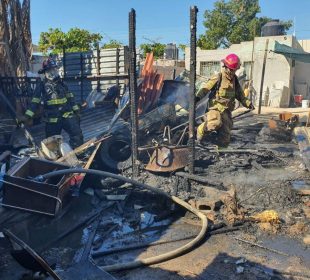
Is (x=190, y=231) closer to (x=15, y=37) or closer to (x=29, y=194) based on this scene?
(x=29, y=194)

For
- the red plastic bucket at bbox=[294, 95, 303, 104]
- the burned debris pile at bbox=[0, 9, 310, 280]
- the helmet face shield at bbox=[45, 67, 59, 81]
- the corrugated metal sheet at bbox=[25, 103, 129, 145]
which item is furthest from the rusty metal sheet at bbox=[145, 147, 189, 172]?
the red plastic bucket at bbox=[294, 95, 303, 104]

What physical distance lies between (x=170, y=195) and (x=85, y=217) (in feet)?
4.08

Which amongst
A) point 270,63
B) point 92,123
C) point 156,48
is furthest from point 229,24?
point 92,123

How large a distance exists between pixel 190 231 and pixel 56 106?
Answer: 13.5 feet

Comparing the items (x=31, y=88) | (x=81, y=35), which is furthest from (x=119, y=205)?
(x=81, y=35)

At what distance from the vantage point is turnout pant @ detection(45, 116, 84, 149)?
25.6 ft

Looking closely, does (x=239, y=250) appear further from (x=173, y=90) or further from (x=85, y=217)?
(x=173, y=90)

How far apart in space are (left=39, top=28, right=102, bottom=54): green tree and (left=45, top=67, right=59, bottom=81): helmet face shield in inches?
865

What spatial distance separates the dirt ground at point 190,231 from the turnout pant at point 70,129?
184 cm

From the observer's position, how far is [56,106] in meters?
7.69

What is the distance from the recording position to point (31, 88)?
10141 millimetres

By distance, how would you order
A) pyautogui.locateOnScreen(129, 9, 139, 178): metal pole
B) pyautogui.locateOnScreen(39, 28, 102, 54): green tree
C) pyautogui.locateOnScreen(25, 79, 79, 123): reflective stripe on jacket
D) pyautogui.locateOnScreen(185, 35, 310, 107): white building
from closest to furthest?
1. pyautogui.locateOnScreen(129, 9, 139, 178): metal pole
2. pyautogui.locateOnScreen(25, 79, 79, 123): reflective stripe on jacket
3. pyautogui.locateOnScreen(185, 35, 310, 107): white building
4. pyautogui.locateOnScreen(39, 28, 102, 54): green tree

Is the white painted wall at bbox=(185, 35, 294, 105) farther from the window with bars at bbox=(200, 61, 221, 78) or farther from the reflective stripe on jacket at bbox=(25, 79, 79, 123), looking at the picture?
the reflective stripe on jacket at bbox=(25, 79, 79, 123)

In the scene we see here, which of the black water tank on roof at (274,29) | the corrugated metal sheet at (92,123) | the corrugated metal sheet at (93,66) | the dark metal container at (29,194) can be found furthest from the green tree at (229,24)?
the dark metal container at (29,194)
